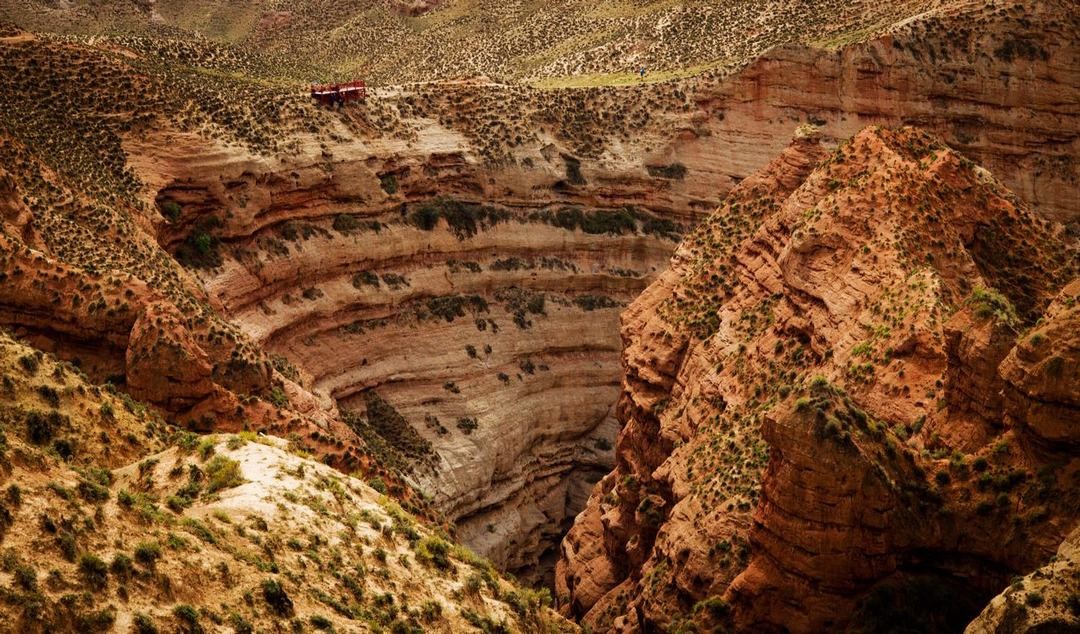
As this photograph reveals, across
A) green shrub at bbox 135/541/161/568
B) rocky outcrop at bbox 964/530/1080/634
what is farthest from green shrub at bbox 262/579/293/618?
rocky outcrop at bbox 964/530/1080/634

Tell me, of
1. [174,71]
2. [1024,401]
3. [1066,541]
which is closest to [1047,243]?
[1024,401]

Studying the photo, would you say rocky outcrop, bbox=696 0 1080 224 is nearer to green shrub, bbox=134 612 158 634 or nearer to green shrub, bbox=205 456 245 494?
green shrub, bbox=205 456 245 494

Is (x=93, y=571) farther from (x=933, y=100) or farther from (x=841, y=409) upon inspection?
(x=933, y=100)

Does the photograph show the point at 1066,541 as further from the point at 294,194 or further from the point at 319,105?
the point at 319,105

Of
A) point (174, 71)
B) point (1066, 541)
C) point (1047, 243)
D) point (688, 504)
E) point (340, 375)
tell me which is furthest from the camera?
point (174, 71)

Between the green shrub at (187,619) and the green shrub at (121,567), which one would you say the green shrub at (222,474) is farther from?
the green shrub at (187,619)
